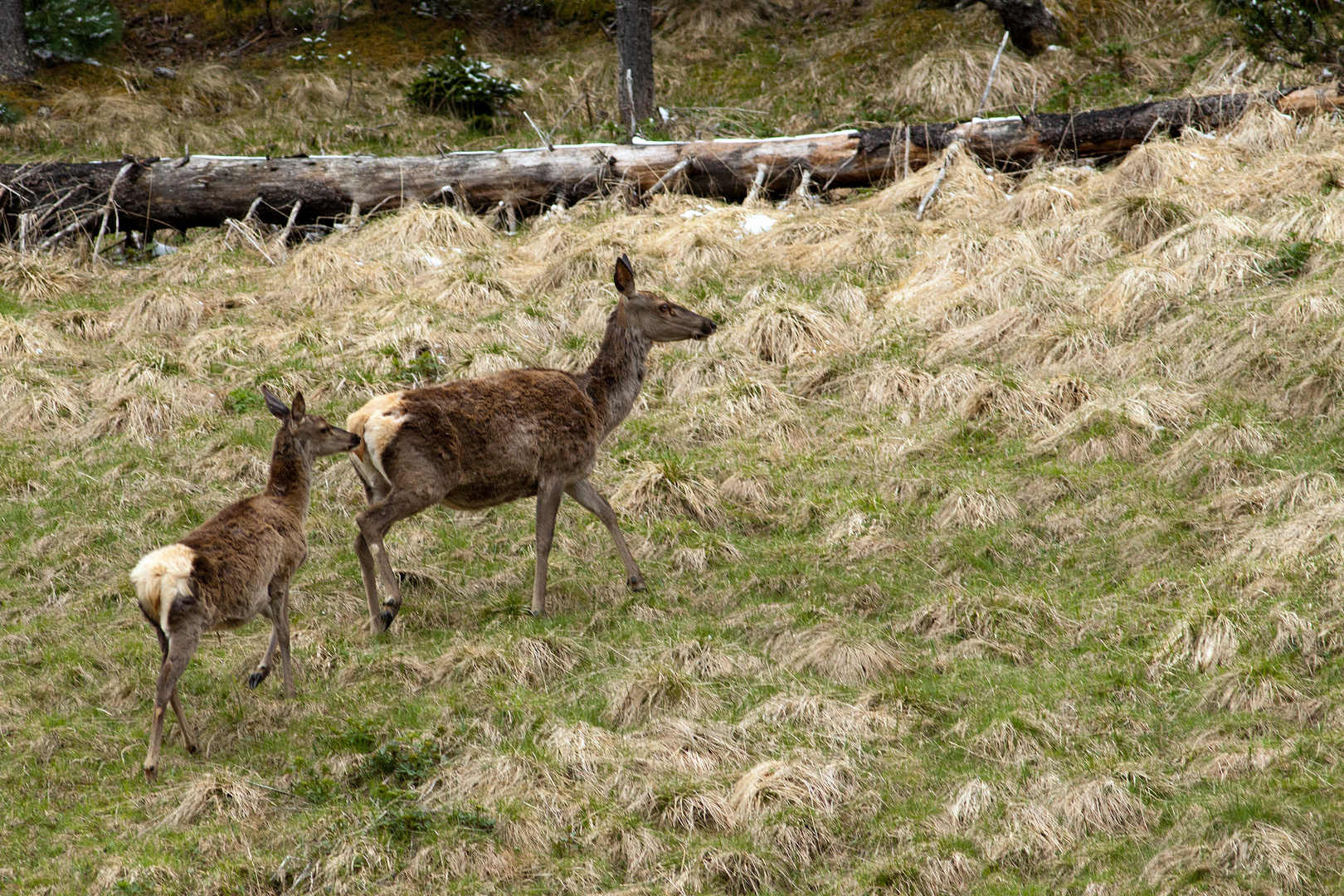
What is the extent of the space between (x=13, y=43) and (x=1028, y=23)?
1431 cm

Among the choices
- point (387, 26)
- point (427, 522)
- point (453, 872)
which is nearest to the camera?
point (453, 872)

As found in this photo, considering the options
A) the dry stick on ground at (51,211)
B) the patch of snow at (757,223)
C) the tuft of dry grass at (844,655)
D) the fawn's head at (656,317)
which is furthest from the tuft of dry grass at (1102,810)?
the dry stick on ground at (51,211)

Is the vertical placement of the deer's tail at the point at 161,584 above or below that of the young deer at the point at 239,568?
above

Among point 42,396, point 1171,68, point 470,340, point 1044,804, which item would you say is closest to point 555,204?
point 470,340

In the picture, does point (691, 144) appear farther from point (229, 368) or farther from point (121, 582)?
point (121, 582)

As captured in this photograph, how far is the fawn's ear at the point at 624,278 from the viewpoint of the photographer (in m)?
9.05

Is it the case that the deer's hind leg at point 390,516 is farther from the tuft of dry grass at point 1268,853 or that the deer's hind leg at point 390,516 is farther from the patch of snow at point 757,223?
the patch of snow at point 757,223

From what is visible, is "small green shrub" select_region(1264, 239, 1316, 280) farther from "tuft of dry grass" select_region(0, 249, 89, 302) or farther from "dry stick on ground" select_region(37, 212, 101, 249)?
"dry stick on ground" select_region(37, 212, 101, 249)

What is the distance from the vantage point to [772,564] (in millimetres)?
8312

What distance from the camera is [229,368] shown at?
1127 centimetres

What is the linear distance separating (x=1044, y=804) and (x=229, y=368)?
26.8 ft

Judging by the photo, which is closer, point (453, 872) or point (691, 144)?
point (453, 872)

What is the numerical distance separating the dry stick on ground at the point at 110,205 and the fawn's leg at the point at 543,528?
8147 millimetres

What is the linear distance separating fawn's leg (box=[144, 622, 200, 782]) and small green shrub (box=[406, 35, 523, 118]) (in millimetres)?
12781
